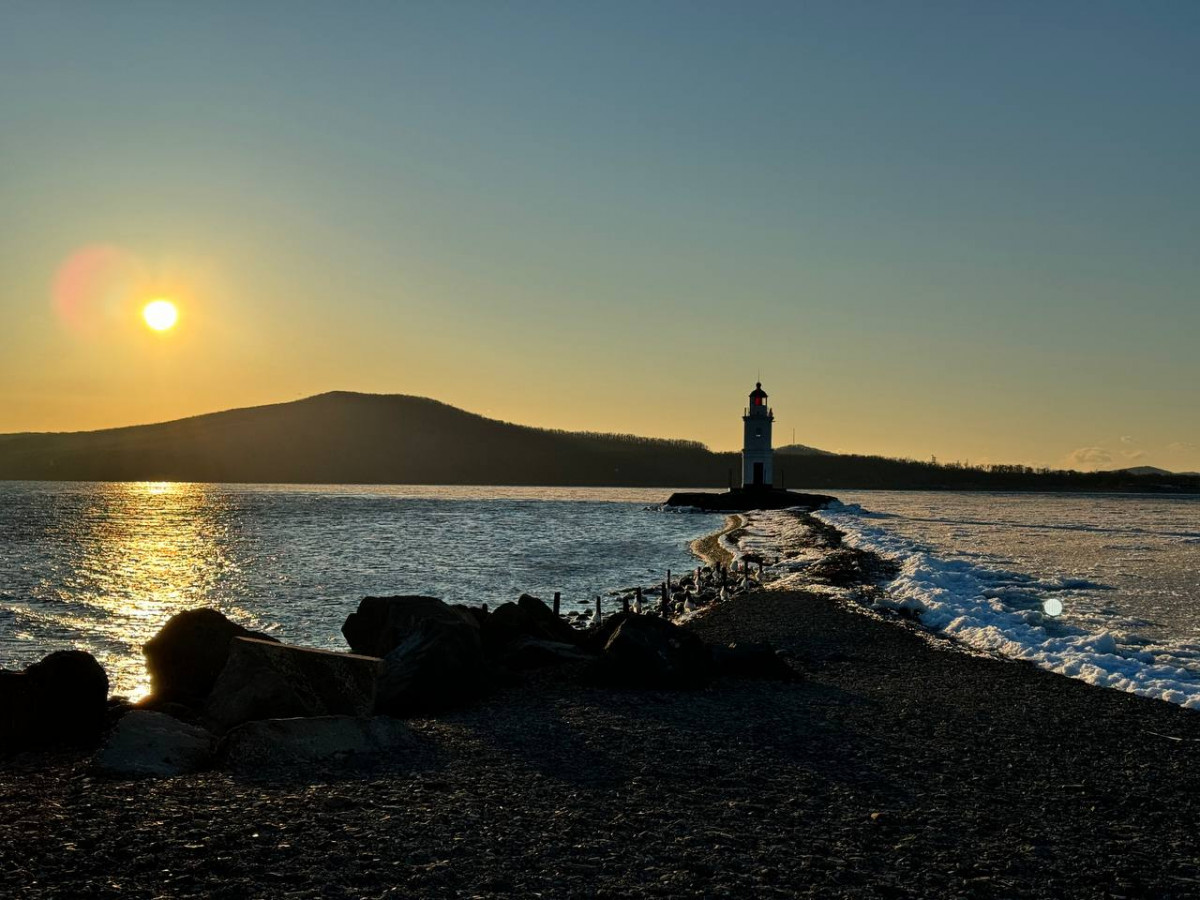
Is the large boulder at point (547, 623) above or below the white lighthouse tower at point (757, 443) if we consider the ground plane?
below

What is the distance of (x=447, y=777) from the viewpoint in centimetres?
971

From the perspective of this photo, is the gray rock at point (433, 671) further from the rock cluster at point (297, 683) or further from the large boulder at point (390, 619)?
the large boulder at point (390, 619)

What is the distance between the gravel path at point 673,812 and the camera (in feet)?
23.5

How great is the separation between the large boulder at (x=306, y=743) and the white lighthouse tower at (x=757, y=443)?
94.9m

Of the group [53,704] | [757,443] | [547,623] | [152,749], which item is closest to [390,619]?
[547,623]

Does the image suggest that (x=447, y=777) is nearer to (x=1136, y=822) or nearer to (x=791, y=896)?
(x=791, y=896)

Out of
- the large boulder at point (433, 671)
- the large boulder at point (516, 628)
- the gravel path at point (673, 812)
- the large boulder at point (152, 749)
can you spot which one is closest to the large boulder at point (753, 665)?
the gravel path at point (673, 812)

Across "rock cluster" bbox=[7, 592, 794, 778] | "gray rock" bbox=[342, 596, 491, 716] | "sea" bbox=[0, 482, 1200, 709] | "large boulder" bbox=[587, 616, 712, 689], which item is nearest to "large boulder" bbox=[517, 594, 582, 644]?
"rock cluster" bbox=[7, 592, 794, 778]

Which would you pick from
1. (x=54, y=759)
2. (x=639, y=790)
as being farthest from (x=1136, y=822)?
(x=54, y=759)

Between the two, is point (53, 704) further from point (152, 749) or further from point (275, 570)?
point (275, 570)

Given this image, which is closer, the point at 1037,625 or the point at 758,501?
the point at 1037,625

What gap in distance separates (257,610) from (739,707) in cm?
2081

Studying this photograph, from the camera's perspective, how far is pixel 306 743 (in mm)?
10195

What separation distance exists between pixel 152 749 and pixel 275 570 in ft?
109
